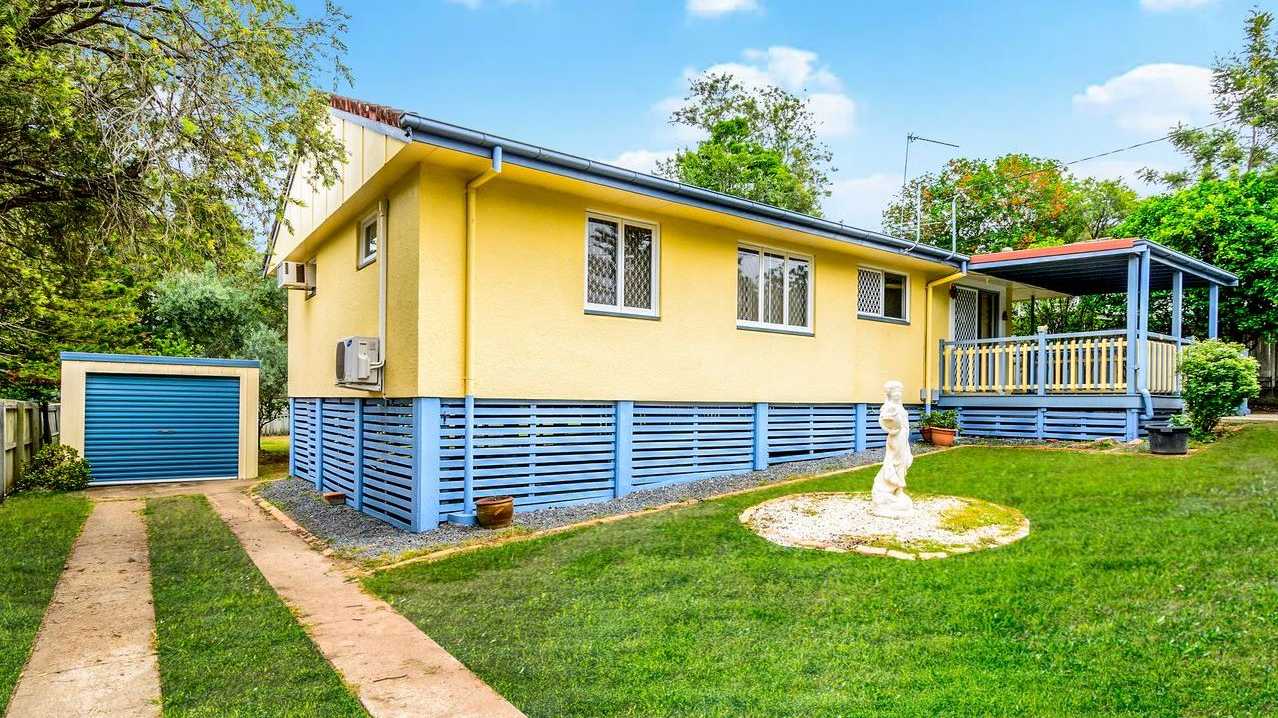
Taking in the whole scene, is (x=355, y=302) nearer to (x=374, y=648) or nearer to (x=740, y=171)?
(x=374, y=648)

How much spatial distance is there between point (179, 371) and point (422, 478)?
8685 mm

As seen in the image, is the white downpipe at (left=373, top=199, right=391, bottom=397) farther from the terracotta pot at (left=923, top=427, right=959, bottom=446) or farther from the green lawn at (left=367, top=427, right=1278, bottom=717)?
the terracotta pot at (left=923, top=427, right=959, bottom=446)

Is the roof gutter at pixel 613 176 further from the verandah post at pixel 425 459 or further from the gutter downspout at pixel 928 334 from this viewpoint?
the verandah post at pixel 425 459

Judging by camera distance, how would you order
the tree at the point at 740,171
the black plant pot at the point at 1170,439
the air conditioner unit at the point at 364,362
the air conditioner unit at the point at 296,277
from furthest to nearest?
the tree at the point at 740,171
the air conditioner unit at the point at 296,277
the black plant pot at the point at 1170,439
the air conditioner unit at the point at 364,362

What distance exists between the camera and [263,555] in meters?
7.38

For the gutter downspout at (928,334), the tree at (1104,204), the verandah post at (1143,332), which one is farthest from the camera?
the tree at (1104,204)

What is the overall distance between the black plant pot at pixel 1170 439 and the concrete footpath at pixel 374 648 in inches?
401

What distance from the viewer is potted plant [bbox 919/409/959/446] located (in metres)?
12.5

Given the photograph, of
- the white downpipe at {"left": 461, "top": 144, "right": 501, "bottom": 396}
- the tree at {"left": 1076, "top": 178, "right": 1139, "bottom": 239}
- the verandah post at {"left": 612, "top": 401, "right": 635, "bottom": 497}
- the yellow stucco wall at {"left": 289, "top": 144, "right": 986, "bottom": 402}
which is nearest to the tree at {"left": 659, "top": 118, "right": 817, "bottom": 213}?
the tree at {"left": 1076, "top": 178, "right": 1139, "bottom": 239}

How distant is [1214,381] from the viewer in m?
10.8

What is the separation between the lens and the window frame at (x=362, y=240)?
8.94 m

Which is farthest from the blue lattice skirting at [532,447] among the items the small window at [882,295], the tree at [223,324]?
the tree at [223,324]

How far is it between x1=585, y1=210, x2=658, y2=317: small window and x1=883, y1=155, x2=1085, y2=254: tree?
16.7 meters

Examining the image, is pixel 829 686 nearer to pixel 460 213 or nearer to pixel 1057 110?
pixel 460 213
